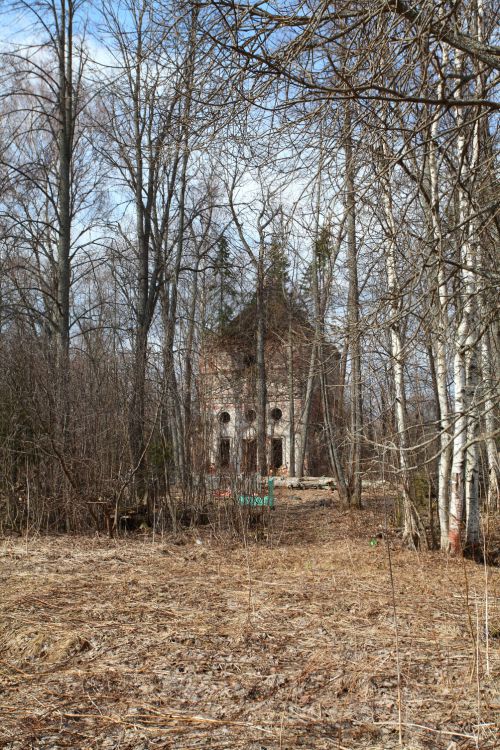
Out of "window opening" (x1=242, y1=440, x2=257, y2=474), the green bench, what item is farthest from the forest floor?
"window opening" (x1=242, y1=440, x2=257, y2=474)

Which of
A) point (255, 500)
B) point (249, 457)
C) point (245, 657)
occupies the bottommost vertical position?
point (245, 657)

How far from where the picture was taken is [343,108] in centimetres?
382

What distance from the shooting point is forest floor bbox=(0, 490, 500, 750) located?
115 inches

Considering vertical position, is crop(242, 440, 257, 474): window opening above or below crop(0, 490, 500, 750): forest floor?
A: above

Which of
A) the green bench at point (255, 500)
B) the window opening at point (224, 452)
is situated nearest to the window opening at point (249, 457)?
the window opening at point (224, 452)

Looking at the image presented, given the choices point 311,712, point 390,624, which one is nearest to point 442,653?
point 390,624

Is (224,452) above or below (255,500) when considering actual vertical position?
above

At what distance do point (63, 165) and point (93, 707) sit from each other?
10457mm

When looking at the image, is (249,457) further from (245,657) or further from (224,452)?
(245,657)

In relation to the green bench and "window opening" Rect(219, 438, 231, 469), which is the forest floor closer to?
the green bench

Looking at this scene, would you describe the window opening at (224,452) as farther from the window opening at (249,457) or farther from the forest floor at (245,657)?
the forest floor at (245,657)

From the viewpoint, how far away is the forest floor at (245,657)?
2.93m

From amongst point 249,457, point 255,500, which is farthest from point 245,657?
point 249,457

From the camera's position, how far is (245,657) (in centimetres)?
378
